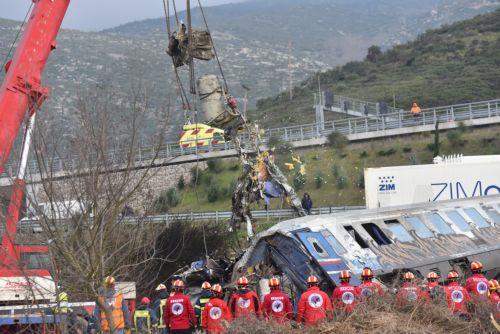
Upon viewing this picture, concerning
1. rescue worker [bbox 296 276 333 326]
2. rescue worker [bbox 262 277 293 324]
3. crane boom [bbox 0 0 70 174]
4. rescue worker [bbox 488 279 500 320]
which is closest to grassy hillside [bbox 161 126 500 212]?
crane boom [bbox 0 0 70 174]

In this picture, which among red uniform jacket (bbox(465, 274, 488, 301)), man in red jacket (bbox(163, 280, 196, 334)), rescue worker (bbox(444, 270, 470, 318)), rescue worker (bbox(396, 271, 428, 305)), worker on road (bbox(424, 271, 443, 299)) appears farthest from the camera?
red uniform jacket (bbox(465, 274, 488, 301))

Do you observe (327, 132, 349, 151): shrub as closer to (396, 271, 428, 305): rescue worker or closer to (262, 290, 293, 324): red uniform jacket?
(262, 290, 293, 324): red uniform jacket

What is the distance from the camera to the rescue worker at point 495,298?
51.5 feet

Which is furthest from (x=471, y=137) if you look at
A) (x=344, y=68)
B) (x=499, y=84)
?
(x=344, y=68)

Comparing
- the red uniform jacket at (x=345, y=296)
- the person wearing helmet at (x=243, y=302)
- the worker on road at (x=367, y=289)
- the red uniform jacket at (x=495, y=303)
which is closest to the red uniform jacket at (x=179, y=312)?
the person wearing helmet at (x=243, y=302)

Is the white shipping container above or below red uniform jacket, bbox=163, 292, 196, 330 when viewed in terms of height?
above

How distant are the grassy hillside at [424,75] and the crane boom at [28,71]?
57228mm

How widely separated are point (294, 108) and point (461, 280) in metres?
66.4

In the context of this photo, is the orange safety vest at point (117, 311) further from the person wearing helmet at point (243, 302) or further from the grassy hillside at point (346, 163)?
the grassy hillside at point (346, 163)

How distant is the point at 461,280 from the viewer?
20.8 metres

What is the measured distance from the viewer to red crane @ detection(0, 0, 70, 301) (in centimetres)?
1870

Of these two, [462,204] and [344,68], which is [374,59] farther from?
[462,204]

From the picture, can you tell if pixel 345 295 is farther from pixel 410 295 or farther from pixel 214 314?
pixel 214 314

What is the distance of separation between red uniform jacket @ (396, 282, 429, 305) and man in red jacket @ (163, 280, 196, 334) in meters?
3.96
